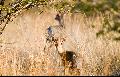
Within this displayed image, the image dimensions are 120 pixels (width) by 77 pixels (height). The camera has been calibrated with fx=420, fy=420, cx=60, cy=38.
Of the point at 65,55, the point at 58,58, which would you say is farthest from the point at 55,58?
Answer: the point at 65,55

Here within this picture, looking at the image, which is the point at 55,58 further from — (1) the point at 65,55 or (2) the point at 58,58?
(1) the point at 65,55

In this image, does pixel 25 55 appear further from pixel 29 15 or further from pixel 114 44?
pixel 29 15

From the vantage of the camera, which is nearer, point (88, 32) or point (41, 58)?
point (41, 58)

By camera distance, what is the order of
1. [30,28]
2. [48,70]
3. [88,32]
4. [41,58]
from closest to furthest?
[48,70]
[41,58]
[88,32]
[30,28]

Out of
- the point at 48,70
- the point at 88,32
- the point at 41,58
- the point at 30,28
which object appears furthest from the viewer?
the point at 30,28

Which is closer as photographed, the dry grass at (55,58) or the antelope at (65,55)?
the dry grass at (55,58)

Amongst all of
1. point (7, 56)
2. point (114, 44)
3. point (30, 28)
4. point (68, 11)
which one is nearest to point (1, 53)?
point (7, 56)

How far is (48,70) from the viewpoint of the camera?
834 cm

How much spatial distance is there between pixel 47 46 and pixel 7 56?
0.96 meters

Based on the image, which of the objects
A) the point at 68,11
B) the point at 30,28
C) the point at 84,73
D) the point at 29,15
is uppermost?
the point at 68,11

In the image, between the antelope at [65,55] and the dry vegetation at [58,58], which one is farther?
the antelope at [65,55]

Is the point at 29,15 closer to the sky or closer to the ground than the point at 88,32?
closer to the ground

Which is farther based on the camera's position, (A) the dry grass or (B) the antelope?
(B) the antelope

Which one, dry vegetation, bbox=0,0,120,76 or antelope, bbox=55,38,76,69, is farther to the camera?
antelope, bbox=55,38,76,69
